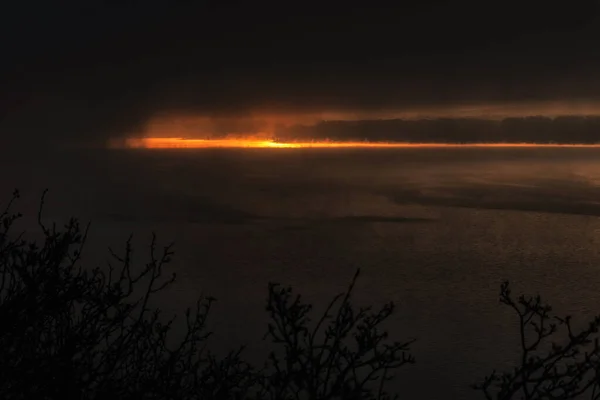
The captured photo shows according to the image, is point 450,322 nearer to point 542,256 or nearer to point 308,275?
point 308,275

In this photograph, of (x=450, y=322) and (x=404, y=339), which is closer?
(x=404, y=339)

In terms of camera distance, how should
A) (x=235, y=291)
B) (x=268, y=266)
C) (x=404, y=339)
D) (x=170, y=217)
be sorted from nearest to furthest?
(x=404, y=339) < (x=235, y=291) < (x=268, y=266) < (x=170, y=217)

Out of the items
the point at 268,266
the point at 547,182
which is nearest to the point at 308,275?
the point at 268,266

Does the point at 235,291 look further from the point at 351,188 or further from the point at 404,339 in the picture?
the point at 351,188

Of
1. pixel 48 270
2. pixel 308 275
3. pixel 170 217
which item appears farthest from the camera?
pixel 170 217

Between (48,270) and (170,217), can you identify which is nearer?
(48,270)

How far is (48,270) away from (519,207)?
90856mm

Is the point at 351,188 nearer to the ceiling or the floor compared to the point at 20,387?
nearer to the ceiling

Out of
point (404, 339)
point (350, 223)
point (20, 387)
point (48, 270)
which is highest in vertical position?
point (350, 223)

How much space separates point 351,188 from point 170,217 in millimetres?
62240

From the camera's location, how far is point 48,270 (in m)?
5.95

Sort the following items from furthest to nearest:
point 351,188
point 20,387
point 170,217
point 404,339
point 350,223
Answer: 1. point 351,188
2. point 170,217
3. point 350,223
4. point 404,339
5. point 20,387

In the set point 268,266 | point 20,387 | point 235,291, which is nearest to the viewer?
point 20,387

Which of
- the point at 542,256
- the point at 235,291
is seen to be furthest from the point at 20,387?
the point at 542,256
